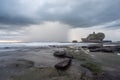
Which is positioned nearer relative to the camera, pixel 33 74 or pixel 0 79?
pixel 0 79

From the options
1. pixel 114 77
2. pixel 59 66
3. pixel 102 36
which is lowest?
pixel 114 77

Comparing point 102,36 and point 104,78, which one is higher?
point 102,36

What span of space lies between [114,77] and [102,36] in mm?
107531

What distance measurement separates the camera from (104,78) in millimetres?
6871

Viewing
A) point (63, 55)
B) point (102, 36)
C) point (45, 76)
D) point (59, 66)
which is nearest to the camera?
point (45, 76)

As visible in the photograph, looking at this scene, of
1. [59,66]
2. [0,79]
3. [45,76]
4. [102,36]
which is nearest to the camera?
[0,79]

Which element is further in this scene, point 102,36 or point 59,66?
point 102,36

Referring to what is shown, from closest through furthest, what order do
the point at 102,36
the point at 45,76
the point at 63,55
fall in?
the point at 45,76 → the point at 63,55 → the point at 102,36

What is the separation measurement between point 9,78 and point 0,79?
524 millimetres

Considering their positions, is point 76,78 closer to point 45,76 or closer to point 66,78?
point 66,78

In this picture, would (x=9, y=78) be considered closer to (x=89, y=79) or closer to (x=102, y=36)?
(x=89, y=79)

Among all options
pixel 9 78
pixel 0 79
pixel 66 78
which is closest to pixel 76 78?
pixel 66 78

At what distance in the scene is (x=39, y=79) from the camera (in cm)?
670

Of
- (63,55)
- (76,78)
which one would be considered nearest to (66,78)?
(76,78)
